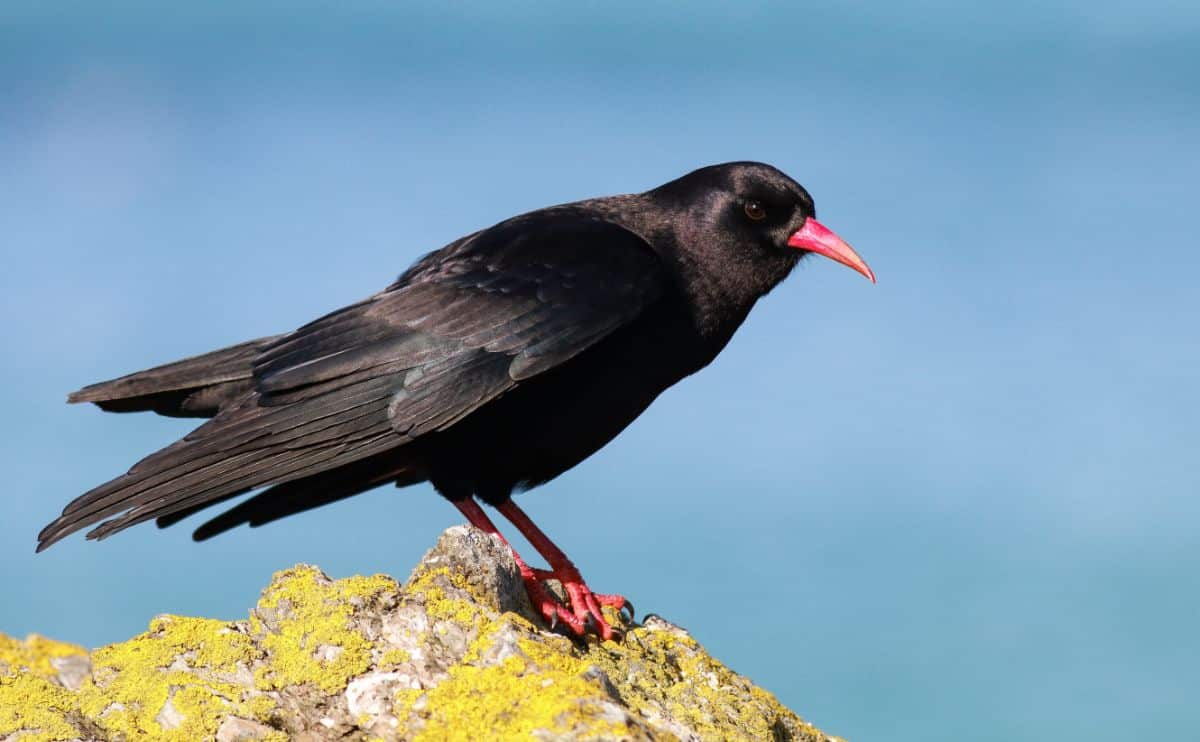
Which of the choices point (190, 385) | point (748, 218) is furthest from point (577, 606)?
point (748, 218)

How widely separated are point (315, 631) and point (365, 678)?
32cm

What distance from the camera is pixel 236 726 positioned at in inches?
175

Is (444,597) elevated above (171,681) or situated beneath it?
elevated above

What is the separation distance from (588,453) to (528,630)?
2.09 meters

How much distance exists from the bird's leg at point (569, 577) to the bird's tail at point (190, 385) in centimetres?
160

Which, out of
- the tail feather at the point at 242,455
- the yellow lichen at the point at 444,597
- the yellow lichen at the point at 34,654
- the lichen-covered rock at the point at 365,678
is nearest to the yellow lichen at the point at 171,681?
A: the lichen-covered rock at the point at 365,678

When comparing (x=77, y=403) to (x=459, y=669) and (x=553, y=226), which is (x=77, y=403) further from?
(x=459, y=669)

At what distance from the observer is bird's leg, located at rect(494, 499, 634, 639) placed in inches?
228

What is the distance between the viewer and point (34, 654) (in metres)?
5.06

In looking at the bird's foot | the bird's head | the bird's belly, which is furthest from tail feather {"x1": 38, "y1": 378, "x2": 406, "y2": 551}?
the bird's head

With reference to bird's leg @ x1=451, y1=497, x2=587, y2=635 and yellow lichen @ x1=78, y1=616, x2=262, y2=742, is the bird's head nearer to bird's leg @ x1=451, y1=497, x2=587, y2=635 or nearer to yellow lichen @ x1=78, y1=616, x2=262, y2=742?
bird's leg @ x1=451, y1=497, x2=587, y2=635

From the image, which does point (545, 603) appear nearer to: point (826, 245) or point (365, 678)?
point (365, 678)

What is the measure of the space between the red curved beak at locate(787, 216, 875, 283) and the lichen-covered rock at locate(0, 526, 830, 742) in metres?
3.26

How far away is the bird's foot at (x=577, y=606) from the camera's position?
5.75 m
